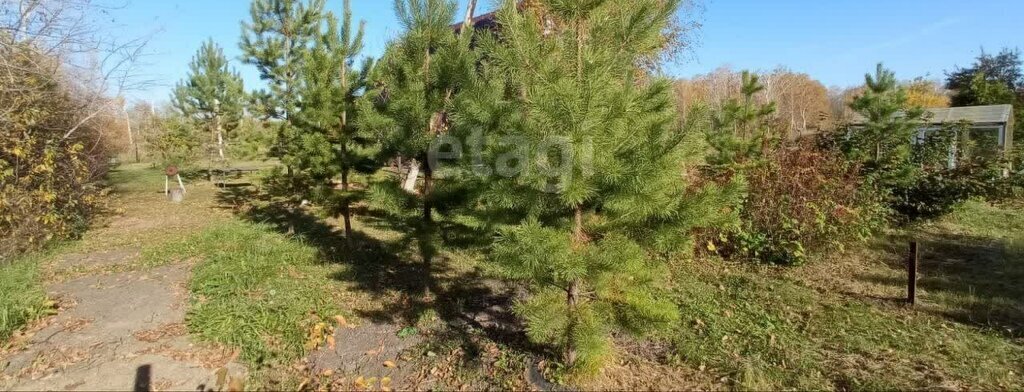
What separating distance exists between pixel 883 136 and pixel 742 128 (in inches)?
102

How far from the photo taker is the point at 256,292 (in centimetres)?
573

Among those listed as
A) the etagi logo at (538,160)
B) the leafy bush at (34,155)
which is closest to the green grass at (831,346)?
the etagi logo at (538,160)

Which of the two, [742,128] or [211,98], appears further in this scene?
[211,98]

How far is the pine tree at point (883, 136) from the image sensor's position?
7762mm

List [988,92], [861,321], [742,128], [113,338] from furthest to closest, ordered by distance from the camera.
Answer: [988,92], [742,128], [861,321], [113,338]

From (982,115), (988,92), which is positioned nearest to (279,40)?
(982,115)

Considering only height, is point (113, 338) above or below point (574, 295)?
below

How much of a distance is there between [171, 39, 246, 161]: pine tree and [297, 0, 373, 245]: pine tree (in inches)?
440

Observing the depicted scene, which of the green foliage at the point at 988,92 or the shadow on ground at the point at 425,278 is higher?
the green foliage at the point at 988,92

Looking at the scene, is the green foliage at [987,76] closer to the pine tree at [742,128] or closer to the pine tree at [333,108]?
the pine tree at [742,128]

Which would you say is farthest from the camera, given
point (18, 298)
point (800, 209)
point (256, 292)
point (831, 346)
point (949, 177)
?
point (949, 177)

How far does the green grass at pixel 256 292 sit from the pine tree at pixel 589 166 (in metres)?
2.53

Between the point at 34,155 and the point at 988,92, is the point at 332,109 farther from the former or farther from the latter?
the point at 988,92

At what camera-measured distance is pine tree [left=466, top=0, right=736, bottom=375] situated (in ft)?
9.48
